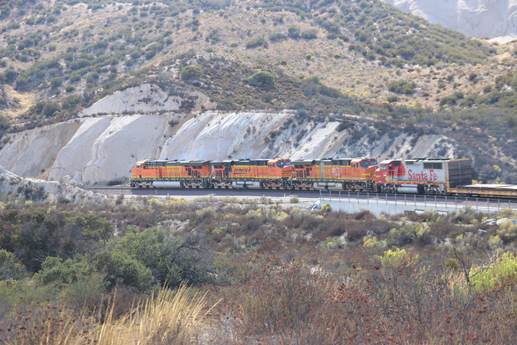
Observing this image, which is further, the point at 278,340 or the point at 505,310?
the point at 505,310

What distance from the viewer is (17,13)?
151250 millimetres

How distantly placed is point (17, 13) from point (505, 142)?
114120mm

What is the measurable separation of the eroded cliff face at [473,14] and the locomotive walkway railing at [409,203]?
11993 centimetres

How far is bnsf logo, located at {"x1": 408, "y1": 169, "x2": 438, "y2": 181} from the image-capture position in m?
50.8

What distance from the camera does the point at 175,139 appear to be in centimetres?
8344

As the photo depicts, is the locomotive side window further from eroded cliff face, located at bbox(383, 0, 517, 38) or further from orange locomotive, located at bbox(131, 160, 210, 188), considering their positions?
eroded cliff face, located at bbox(383, 0, 517, 38)

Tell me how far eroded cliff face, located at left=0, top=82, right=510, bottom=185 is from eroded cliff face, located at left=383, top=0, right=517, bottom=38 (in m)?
96.1

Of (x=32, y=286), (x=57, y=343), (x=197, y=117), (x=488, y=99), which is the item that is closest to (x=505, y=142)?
(x=488, y=99)

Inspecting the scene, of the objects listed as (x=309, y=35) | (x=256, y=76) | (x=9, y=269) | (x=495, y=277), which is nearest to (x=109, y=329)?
(x=495, y=277)

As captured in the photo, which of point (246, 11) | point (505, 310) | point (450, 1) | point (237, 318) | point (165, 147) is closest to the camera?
point (505, 310)

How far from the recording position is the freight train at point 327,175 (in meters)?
50.2

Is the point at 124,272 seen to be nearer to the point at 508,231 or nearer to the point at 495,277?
the point at 495,277

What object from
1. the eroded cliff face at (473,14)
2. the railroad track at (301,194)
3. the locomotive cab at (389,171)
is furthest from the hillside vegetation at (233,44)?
the locomotive cab at (389,171)

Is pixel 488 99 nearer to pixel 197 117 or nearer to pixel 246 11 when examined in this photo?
pixel 197 117
